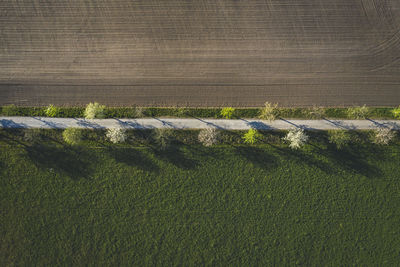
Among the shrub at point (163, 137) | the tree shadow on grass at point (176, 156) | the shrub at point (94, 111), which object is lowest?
the tree shadow on grass at point (176, 156)

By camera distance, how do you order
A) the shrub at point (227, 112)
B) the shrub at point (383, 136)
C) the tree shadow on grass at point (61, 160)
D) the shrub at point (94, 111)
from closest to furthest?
the shrub at point (94, 111), the shrub at point (383, 136), the tree shadow on grass at point (61, 160), the shrub at point (227, 112)

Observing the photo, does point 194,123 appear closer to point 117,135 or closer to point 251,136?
point 251,136

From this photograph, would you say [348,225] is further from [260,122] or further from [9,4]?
[9,4]

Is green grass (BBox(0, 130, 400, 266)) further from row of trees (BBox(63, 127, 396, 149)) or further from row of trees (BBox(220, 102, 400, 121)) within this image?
row of trees (BBox(220, 102, 400, 121))

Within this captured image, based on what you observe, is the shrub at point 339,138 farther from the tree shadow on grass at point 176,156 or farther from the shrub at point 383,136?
the tree shadow on grass at point 176,156

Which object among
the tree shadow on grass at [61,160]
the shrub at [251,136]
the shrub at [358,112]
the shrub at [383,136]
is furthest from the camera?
the tree shadow on grass at [61,160]

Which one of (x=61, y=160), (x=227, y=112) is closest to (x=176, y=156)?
(x=227, y=112)

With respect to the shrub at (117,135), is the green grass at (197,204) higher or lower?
lower

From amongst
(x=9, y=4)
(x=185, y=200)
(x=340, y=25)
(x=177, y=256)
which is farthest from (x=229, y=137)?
(x=9, y=4)

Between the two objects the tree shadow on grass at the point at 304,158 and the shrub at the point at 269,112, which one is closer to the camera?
the shrub at the point at 269,112

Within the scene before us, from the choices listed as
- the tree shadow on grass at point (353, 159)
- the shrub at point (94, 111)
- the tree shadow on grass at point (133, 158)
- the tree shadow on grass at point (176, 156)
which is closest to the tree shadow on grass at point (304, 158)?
the tree shadow on grass at point (353, 159)
